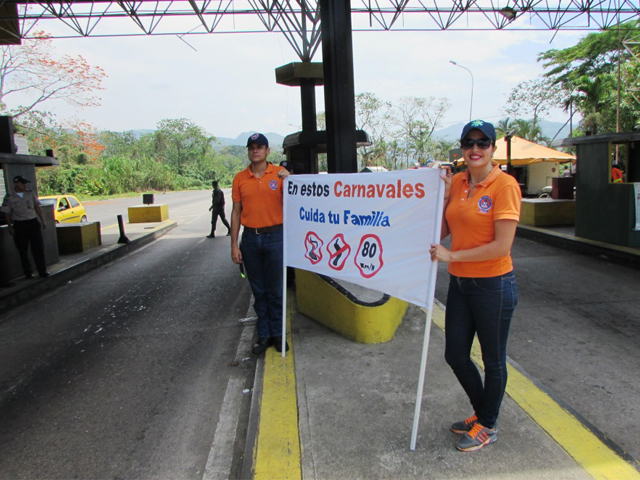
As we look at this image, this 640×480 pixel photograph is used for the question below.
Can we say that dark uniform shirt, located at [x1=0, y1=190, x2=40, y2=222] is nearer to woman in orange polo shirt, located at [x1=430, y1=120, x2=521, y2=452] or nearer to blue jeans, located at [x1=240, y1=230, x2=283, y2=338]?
blue jeans, located at [x1=240, y1=230, x2=283, y2=338]

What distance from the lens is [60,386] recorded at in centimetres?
411

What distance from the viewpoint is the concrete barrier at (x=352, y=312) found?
4.28 metres

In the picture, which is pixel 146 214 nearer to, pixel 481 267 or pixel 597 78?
pixel 481 267

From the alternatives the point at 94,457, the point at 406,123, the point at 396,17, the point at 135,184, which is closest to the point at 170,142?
the point at 135,184

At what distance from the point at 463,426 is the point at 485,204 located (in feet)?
4.63

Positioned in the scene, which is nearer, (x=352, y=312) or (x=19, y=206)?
(x=352, y=312)

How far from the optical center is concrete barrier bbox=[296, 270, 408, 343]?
14.0ft

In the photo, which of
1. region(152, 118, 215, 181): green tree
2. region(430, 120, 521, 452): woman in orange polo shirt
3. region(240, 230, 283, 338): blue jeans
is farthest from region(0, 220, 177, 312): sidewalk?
region(152, 118, 215, 181): green tree

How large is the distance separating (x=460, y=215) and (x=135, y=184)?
2140 inches

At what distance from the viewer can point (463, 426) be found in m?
2.80

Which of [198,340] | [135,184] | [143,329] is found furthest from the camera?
[135,184]

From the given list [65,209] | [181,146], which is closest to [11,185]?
[65,209]

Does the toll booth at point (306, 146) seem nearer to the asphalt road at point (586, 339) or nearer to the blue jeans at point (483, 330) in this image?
the asphalt road at point (586, 339)

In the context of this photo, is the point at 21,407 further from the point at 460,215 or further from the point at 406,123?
the point at 406,123
